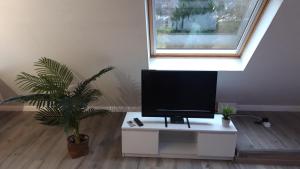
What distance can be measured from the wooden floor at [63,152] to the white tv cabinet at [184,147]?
8 cm

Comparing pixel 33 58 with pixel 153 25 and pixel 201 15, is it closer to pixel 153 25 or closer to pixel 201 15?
pixel 153 25

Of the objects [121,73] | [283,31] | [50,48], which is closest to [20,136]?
[50,48]

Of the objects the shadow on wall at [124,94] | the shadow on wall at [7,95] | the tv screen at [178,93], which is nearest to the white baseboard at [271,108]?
the tv screen at [178,93]

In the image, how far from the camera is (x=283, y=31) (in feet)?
8.47

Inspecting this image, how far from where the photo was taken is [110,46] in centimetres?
291

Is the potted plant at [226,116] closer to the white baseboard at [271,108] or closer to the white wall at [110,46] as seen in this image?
the white wall at [110,46]

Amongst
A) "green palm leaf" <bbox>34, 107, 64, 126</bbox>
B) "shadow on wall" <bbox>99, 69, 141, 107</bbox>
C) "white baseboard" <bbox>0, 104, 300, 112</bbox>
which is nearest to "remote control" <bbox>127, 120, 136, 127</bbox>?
"green palm leaf" <bbox>34, 107, 64, 126</bbox>

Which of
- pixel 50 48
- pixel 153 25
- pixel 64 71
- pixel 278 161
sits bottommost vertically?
pixel 278 161

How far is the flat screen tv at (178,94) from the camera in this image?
2.68m

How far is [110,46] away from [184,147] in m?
1.48

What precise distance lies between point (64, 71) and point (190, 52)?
1.64 m

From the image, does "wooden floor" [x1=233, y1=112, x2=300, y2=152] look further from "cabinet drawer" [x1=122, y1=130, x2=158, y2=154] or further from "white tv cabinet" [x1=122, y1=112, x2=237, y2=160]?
"cabinet drawer" [x1=122, y1=130, x2=158, y2=154]

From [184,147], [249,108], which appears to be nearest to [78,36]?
[184,147]

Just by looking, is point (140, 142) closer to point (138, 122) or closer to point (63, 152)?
point (138, 122)
